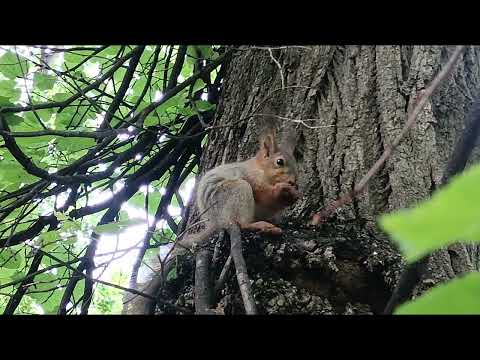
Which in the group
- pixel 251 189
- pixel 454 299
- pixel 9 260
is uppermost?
pixel 251 189

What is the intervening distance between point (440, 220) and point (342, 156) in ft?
4.42

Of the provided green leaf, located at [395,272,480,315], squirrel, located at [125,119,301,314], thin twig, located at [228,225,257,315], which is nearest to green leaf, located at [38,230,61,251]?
squirrel, located at [125,119,301,314]

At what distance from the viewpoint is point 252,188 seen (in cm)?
206

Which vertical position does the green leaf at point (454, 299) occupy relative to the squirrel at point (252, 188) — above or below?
below

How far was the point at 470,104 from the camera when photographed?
1643 millimetres

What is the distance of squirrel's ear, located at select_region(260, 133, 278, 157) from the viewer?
1904mm

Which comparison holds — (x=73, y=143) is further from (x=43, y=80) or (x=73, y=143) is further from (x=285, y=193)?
(x=285, y=193)

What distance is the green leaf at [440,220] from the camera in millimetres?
196

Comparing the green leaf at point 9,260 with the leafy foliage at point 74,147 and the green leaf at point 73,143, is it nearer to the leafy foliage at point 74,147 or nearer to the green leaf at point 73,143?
the leafy foliage at point 74,147

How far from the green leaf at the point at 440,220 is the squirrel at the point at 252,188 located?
1473mm

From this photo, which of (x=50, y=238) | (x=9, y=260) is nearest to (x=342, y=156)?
(x=50, y=238)

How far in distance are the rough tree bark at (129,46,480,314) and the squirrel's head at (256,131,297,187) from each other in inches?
2.8

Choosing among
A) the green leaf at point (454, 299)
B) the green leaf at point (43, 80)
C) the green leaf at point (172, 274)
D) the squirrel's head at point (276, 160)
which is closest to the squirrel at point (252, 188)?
the squirrel's head at point (276, 160)
